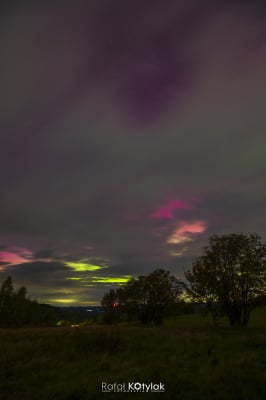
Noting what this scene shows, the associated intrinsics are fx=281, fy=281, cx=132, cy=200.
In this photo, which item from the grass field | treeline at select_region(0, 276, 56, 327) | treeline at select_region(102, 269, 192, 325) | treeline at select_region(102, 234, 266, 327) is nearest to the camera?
the grass field

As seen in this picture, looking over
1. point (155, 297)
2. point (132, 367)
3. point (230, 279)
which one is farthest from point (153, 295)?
point (132, 367)

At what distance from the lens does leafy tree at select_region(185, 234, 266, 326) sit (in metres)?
31.1

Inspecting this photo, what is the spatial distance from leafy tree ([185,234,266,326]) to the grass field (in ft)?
38.6

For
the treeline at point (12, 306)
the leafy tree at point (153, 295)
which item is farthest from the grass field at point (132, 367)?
the treeline at point (12, 306)

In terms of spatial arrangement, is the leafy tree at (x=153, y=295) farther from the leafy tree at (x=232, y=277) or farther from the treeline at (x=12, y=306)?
the treeline at (x=12, y=306)

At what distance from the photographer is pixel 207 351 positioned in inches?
643

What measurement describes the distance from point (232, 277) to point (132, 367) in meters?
21.6

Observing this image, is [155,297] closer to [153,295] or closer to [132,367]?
[153,295]

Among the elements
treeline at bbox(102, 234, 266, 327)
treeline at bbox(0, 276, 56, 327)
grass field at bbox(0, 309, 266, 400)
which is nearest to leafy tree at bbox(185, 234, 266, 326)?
treeline at bbox(102, 234, 266, 327)

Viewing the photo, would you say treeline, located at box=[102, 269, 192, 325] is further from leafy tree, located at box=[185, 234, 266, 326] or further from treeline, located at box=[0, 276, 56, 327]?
treeline, located at box=[0, 276, 56, 327]

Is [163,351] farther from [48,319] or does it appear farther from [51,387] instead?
[48,319]

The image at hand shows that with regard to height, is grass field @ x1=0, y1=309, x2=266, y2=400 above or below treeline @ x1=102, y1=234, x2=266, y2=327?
below

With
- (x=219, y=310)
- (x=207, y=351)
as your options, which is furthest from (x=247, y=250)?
(x=207, y=351)

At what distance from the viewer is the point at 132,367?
13094 millimetres
